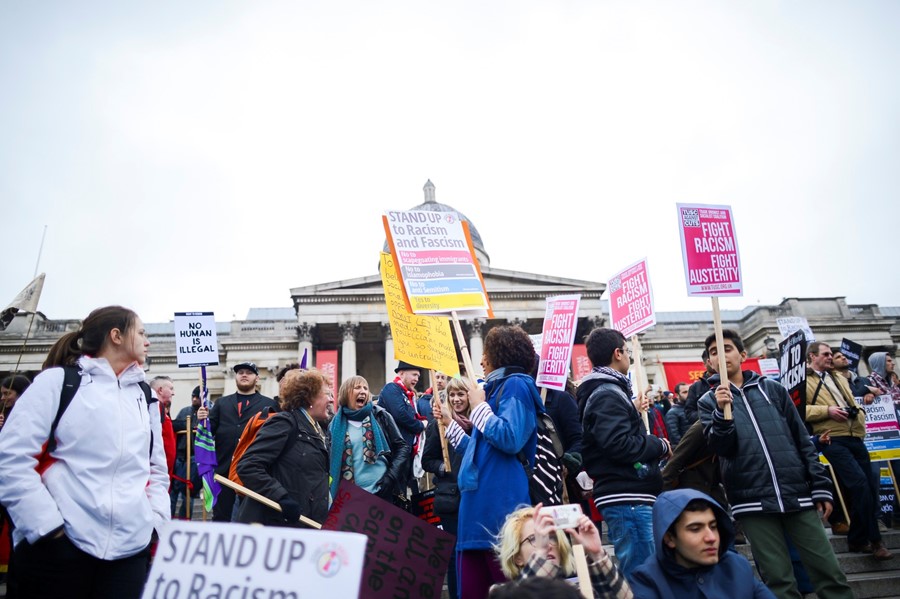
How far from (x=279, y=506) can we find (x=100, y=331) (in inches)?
63.3

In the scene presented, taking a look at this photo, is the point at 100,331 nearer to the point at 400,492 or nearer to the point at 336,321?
the point at 400,492

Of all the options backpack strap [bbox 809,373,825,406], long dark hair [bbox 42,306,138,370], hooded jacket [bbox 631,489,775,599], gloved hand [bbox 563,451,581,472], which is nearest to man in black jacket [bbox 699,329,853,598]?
gloved hand [bbox 563,451,581,472]

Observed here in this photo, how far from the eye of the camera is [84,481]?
3039 millimetres

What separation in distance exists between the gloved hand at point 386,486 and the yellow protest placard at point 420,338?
3.95ft

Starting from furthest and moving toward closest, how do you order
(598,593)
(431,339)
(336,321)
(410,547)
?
(336,321) < (431,339) < (410,547) < (598,593)

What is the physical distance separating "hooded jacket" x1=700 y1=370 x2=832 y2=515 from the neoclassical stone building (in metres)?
28.2

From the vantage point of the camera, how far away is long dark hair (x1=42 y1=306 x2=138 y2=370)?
3.42 metres

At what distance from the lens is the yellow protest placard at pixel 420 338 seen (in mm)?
6348

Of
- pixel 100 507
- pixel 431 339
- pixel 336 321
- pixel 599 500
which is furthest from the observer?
pixel 336 321

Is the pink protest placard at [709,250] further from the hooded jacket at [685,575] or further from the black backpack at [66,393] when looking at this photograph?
the black backpack at [66,393]

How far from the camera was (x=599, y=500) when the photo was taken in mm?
4457

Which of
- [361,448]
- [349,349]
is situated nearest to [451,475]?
[361,448]

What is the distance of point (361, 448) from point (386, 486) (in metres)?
0.41

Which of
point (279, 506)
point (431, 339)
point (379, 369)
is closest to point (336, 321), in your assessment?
point (379, 369)
